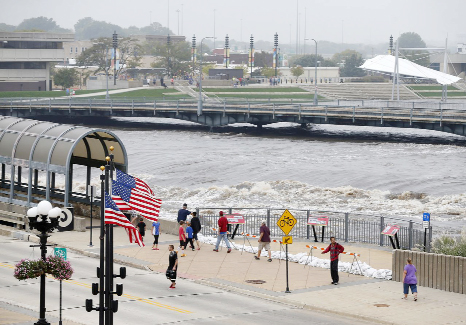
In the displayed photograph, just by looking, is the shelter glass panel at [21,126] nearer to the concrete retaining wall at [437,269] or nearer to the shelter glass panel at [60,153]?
the shelter glass panel at [60,153]

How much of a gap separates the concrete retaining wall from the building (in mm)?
140941

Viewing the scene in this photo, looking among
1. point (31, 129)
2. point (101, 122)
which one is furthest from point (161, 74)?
point (31, 129)

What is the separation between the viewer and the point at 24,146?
40625 millimetres

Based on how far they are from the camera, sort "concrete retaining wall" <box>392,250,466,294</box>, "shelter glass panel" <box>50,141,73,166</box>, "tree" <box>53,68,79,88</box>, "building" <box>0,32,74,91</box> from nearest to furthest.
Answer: "concrete retaining wall" <box>392,250,466,294</box> < "shelter glass panel" <box>50,141,73,166</box> < "building" <box>0,32,74,91</box> < "tree" <box>53,68,79,88</box>

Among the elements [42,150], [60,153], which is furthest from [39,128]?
[60,153]

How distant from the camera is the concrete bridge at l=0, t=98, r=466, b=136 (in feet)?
282

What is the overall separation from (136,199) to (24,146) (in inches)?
756

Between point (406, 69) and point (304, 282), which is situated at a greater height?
point (406, 69)

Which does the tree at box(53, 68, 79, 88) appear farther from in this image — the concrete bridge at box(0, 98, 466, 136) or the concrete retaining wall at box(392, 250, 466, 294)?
the concrete retaining wall at box(392, 250, 466, 294)

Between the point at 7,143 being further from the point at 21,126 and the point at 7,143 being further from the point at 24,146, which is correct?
the point at 24,146

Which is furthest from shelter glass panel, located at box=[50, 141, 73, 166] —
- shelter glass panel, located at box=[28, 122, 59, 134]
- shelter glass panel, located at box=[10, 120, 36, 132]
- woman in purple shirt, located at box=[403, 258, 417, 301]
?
woman in purple shirt, located at box=[403, 258, 417, 301]

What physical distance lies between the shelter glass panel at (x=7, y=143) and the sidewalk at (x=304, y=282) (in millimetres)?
7051

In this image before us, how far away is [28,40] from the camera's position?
16188 centimetres

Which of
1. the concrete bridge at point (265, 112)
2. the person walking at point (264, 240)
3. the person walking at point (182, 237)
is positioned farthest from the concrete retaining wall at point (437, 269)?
the concrete bridge at point (265, 112)
